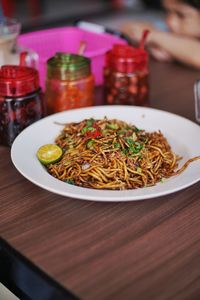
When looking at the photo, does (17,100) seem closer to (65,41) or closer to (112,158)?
(112,158)

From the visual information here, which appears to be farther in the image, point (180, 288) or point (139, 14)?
point (139, 14)

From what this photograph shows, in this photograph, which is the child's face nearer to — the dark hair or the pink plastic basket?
the dark hair

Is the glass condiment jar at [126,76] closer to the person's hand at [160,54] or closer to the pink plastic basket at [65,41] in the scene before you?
the pink plastic basket at [65,41]

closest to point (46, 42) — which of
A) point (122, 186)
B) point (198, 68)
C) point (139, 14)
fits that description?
point (198, 68)

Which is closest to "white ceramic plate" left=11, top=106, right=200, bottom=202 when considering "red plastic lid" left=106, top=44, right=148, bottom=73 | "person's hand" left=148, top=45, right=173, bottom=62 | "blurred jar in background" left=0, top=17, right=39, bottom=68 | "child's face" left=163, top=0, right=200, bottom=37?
"red plastic lid" left=106, top=44, right=148, bottom=73

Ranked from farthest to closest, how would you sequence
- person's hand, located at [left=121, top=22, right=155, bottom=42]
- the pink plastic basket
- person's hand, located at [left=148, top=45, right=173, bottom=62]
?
person's hand, located at [left=121, top=22, right=155, bottom=42]
person's hand, located at [left=148, top=45, right=173, bottom=62]
the pink plastic basket

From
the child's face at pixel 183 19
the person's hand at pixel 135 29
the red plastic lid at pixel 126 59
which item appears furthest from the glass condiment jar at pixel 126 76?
the child's face at pixel 183 19

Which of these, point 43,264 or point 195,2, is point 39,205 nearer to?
point 43,264
